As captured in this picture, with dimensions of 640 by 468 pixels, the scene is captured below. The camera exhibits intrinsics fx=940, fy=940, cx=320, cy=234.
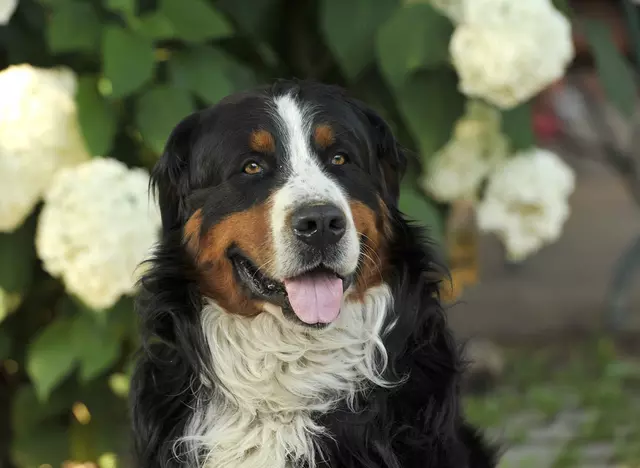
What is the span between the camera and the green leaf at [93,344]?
3.35m

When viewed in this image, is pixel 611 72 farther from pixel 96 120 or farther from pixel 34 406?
pixel 34 406

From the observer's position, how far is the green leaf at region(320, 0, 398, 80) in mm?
3531

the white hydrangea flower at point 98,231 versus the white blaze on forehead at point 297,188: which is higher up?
the white blaze on forehead at point 297,188

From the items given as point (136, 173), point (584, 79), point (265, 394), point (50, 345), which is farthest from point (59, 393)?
point (584, 79)

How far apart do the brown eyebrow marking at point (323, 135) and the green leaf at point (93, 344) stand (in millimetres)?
1249

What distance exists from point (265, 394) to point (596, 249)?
6947 mm

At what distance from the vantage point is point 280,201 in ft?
8.23

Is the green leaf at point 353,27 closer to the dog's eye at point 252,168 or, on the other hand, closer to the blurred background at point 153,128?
the blurred background at point 153,128

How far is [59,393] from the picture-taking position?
149 inches

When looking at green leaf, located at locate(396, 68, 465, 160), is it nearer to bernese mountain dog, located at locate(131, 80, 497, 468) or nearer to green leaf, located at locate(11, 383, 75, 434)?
bernese mountain dog, located at locate(131, 80, 497, 468)

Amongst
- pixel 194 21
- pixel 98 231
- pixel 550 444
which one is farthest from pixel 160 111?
pixel 550 444

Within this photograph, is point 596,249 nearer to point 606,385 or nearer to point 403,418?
point 606,385

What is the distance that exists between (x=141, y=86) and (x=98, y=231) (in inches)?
23.2

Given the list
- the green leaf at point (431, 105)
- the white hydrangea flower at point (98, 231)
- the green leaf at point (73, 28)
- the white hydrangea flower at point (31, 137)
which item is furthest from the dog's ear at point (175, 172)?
the green leaf at point (431, 105)
